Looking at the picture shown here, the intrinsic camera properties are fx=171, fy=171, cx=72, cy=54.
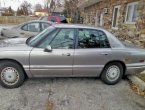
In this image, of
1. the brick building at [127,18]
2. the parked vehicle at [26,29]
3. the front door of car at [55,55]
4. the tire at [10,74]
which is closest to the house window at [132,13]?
the brick building at [127,18]

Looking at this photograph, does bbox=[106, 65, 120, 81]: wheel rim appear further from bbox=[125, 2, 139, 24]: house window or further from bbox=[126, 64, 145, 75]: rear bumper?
bbox=[125, 2, 139, 24]: house window

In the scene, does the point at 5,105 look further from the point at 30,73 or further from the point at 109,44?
the point at 109,44

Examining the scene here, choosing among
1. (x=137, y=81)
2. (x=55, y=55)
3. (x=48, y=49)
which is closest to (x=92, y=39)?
(x=55, y=55)

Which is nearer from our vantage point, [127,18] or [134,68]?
[134,68]

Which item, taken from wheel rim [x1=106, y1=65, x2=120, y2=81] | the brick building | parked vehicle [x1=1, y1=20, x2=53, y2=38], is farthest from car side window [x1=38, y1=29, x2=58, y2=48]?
the brick building

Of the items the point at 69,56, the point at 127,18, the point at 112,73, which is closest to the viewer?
the point at 69,56

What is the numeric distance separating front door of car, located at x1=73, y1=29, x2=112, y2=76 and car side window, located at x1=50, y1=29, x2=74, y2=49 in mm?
200

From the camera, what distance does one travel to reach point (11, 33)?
9.09 meters

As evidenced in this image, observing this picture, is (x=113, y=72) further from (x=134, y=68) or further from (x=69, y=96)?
(x=69, y=96)

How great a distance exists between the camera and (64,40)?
4.28 meters

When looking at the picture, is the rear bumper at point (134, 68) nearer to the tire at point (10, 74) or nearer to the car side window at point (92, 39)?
the car side window at point (92, 39)

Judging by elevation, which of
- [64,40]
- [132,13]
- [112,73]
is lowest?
[112,73]

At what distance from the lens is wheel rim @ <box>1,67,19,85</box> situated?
4.11 m

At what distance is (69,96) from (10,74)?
1.51 m
